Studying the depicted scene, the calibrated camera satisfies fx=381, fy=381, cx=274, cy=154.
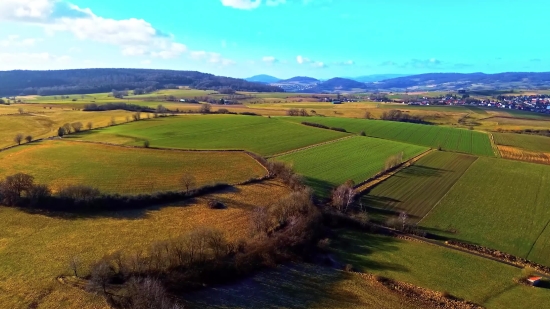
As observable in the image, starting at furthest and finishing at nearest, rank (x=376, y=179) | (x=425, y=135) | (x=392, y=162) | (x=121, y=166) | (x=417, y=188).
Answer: (x=425, y=135), (x=392, y=162), (x=376, y=179), (x=121, y=166), (x=417, y=188)

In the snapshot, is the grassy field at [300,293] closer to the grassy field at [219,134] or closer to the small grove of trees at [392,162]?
the small grove of trees at [392,162]

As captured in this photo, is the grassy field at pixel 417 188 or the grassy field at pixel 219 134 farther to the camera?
the grassy field at pixel 219 134

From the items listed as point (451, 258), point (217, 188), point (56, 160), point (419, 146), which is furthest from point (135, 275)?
point (419, 146)

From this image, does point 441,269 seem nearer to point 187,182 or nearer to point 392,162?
point 187,182

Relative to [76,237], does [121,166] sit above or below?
above

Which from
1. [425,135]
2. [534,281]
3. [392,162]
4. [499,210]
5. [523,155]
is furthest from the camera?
[425,135]

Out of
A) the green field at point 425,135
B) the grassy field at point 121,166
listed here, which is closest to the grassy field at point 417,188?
the green field at point 425,135

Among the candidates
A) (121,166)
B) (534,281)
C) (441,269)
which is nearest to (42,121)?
(121,166)

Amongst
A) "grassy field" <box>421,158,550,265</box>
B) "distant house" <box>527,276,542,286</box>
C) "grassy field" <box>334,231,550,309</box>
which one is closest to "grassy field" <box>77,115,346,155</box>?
"grassy field" <box>421,158,550,265</box>
